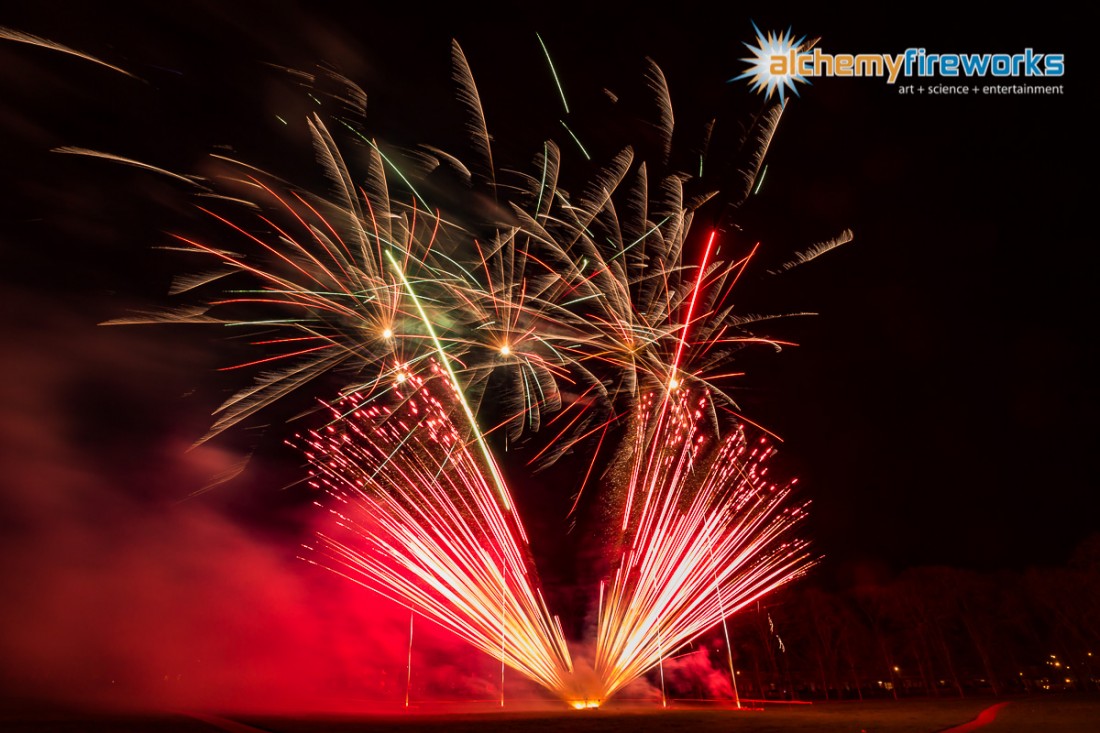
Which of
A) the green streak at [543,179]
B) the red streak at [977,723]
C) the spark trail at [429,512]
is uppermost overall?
the green streak at [543,179]

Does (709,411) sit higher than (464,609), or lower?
higher

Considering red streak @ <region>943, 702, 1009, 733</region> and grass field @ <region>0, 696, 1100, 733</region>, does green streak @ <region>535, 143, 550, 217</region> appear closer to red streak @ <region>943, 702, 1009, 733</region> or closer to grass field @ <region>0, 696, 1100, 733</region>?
grass field @ <region>0, 696, 1100, 733</region>

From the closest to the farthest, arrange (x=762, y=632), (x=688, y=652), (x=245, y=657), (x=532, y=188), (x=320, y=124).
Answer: (x=320, y=124) < (x=532, y=188) < (x=245, y=657) < (x=688, y=652) < (x=762, y=632)

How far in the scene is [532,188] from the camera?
31.4 ft

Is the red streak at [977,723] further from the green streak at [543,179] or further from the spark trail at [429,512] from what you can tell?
the green streak at [543,179]

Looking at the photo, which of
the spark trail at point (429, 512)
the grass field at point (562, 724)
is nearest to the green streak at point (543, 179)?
the spark trail at point (429, 512)

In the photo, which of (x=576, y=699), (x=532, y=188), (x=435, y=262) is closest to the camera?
(x=532, y=188)

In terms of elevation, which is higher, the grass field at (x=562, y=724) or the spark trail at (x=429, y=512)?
the spark trail at (x=429, y=512)

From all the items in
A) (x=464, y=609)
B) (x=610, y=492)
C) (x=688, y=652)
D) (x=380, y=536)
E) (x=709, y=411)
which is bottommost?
(x=688, y=652)

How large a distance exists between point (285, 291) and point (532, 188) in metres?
4.09

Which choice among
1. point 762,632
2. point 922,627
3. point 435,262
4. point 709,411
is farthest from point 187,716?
point 922,627

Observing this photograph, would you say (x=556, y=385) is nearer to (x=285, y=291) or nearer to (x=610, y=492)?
(x=610, y=492)

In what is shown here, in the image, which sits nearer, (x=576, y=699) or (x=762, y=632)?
(x=576, y=699)

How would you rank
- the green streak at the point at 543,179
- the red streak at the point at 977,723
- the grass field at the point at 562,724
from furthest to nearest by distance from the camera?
1. the red streak at the point at 977,723
2. the grass field at the point at 562,724
3. the green streak at the point at 543,179
